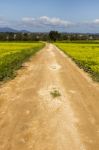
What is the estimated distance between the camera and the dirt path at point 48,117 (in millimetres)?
7797

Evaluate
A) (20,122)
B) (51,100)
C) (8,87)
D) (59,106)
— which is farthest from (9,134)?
(8,87)

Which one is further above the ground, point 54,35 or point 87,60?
point 87,60

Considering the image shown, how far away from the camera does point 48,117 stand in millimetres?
10055

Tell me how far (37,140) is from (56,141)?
51cm

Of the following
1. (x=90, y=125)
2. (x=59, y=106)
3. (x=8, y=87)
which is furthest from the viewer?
(x=8, y=87)

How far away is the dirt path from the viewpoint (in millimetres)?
7797

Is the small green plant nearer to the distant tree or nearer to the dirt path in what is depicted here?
the dirt path

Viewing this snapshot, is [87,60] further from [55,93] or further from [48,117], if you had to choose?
[48,117]

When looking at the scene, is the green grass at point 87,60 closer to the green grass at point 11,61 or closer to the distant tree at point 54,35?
the green grass at point 11,61

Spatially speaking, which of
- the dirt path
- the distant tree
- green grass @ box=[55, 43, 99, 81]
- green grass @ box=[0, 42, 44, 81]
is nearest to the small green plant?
the dirt path

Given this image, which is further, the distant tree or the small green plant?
the distant tree

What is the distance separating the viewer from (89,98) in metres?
13.2

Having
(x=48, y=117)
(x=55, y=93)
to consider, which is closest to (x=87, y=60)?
(x=55, y=93)

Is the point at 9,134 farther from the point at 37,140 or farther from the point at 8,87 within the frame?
the point at 8,87
